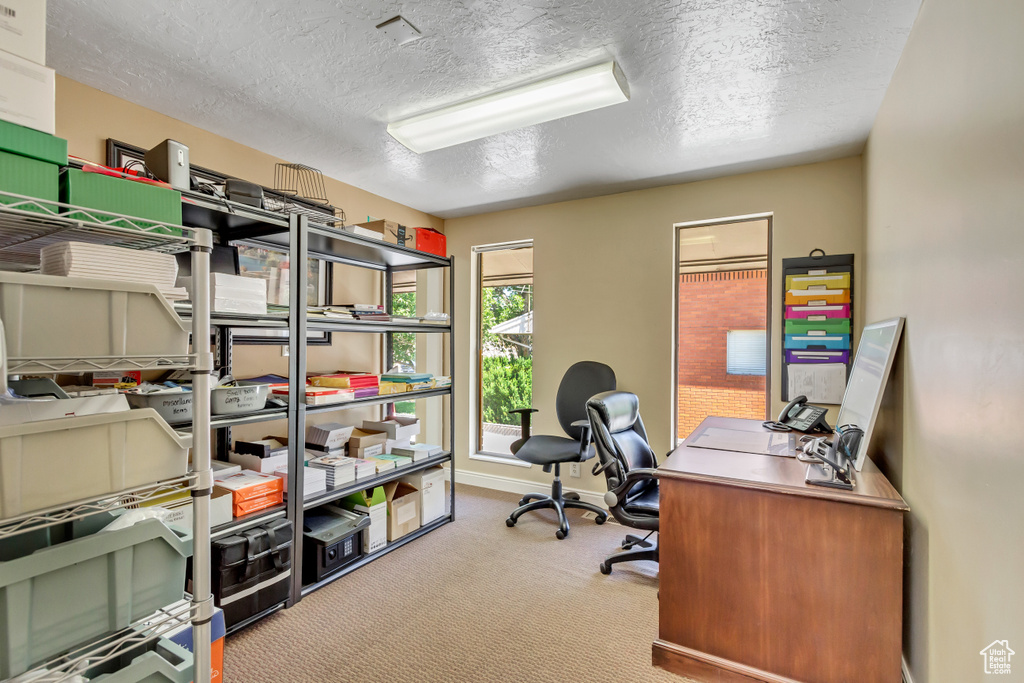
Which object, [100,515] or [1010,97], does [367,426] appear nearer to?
[100,515]

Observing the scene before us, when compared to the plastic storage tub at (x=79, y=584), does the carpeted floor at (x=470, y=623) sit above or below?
below

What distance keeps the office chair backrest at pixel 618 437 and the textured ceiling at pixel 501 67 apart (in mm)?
1547

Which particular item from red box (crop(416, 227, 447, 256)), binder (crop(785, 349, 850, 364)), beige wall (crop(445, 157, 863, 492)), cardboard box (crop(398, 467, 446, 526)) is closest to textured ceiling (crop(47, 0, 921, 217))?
beige wall (crop(445, 157, 863, 492))

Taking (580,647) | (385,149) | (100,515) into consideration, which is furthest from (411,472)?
(385,149)

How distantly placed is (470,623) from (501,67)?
2.54 metres

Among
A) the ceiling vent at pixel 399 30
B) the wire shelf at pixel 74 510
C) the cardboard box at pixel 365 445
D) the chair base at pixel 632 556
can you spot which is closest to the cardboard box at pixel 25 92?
the wire shelf at pixel 74 510

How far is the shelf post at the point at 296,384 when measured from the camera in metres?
2.33

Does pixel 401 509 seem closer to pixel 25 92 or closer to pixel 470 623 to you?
pixel 470 623

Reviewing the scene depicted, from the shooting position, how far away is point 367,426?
3355 millimetres

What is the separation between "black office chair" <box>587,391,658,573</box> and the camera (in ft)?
7.84

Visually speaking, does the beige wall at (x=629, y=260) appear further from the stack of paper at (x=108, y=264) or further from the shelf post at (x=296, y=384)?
the stack of paper at (x=108, y=264)

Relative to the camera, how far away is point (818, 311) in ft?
9.82

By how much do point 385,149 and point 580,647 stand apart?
9.45 feet
